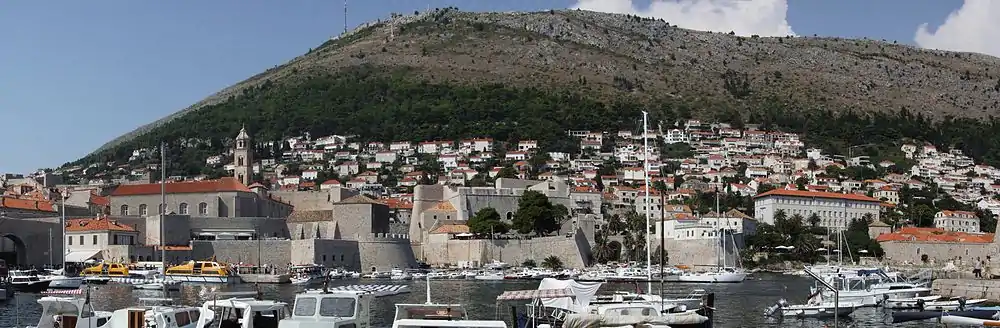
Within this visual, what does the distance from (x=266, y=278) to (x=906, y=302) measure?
29572mm

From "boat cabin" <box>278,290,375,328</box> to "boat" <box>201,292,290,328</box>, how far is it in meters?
1.64

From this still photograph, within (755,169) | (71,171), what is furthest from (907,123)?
(71,171)

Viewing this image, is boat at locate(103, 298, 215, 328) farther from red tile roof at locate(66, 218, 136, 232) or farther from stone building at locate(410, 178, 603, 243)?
stone building at locate(410, 178, 603, 243)

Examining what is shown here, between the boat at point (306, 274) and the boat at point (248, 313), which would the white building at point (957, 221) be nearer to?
the boat at point (306, 274)

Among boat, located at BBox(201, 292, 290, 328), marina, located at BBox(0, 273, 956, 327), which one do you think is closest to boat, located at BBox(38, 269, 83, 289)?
marina, located at BBox(0, 273, 956, 327)

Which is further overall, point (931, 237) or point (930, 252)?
point (931, 237)

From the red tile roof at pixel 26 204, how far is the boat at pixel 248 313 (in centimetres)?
4700

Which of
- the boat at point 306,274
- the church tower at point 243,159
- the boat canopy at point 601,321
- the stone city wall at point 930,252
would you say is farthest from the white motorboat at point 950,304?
the church tower at point 243,159

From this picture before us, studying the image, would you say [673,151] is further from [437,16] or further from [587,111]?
[437,16]

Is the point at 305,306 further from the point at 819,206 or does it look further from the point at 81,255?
the point at 819,206

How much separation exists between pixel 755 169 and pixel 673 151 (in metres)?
12.5

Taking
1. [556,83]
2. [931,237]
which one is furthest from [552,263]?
[556,83]

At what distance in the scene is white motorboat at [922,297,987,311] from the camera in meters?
30.4

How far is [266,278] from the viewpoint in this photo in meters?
52.9
